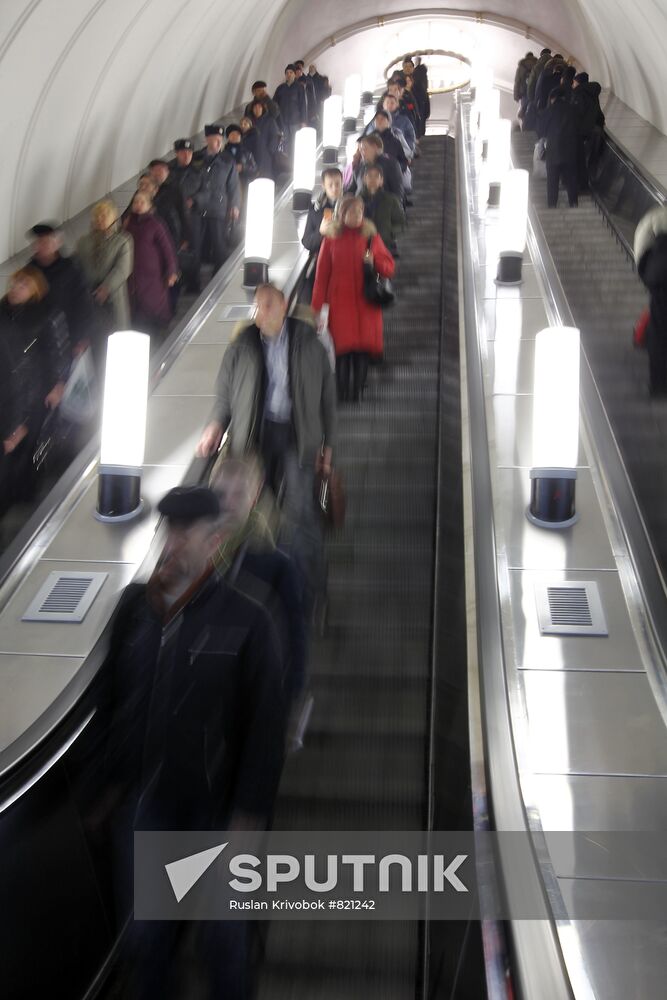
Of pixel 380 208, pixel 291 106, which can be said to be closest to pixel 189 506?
pixel 380 208

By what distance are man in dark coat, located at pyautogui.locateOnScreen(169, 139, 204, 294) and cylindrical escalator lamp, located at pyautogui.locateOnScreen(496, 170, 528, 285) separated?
2.83 metres

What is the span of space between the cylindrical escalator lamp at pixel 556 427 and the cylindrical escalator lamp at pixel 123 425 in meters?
2.04

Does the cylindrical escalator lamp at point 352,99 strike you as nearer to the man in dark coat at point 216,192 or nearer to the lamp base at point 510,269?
the man in dark coat at point 216,192

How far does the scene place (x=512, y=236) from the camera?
34.0 feet

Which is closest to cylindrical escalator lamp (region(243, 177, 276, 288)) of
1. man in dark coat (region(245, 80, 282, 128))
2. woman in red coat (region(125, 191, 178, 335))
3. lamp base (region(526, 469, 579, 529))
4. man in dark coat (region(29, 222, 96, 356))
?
woman in red coat (region(125, 191, 178, 335))

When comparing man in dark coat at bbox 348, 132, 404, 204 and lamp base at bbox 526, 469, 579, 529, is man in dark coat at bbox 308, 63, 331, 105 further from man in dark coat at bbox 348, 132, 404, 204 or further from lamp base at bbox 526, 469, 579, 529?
lamp base at bbox 526, 469, 579, 529

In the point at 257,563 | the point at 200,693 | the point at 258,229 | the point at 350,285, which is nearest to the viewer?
the point at 200,693

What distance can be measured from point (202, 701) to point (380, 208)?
611 cm

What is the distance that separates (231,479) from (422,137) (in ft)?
51.9

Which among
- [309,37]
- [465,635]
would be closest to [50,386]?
[465,635]

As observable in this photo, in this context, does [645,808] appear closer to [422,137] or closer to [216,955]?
[216,955]

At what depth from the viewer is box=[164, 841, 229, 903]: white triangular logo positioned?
3.07 m

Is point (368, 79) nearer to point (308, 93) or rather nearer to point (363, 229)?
point (308, 93)

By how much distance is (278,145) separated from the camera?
15.6 meters
